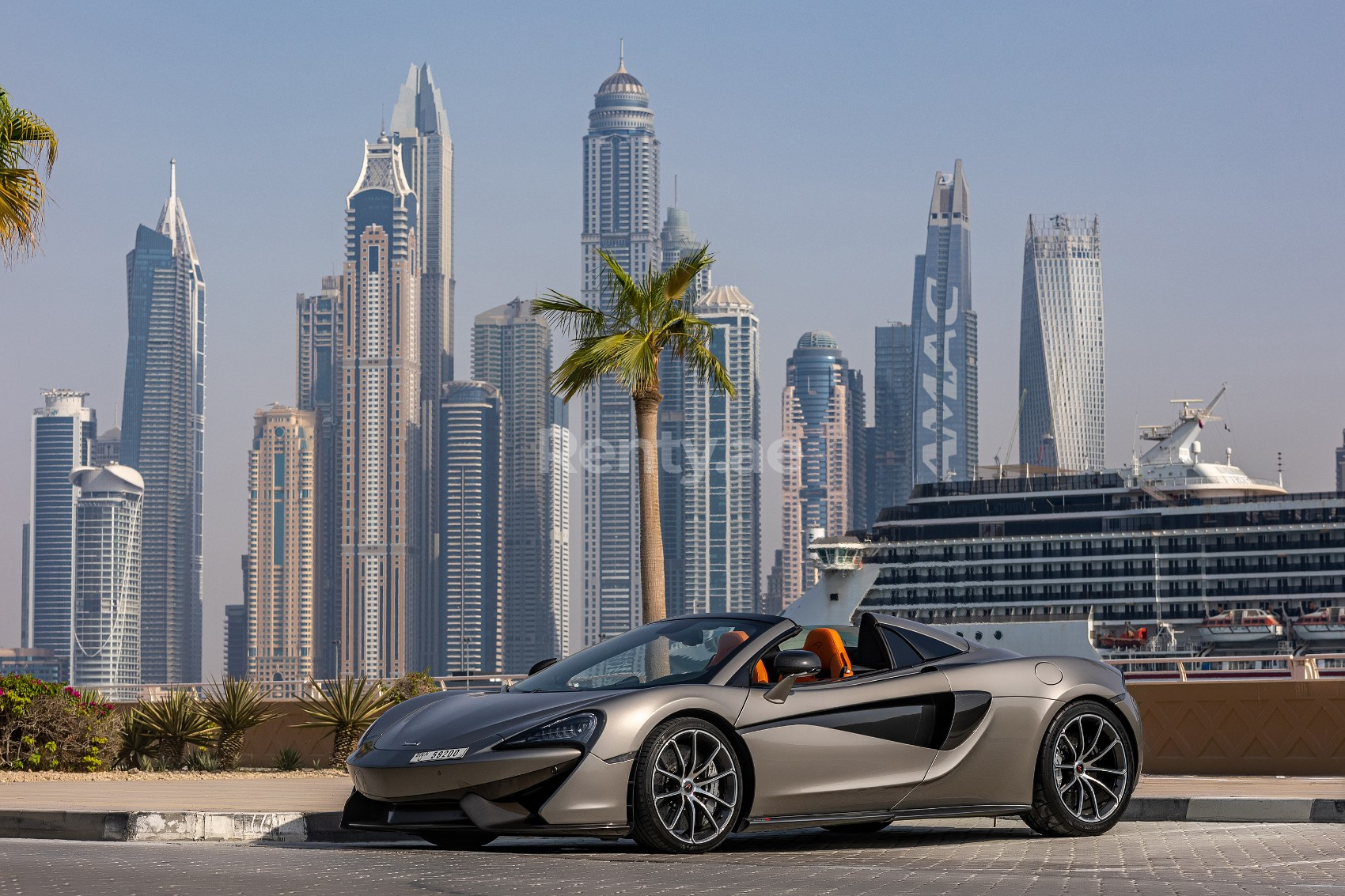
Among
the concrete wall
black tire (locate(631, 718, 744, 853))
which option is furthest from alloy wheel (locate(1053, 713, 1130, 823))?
the concrete wall

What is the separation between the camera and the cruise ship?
67125mm

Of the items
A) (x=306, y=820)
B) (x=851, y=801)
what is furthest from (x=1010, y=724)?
(x=306, y=820)

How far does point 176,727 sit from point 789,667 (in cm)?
1057

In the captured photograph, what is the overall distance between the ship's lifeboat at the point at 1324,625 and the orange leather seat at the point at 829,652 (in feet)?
205

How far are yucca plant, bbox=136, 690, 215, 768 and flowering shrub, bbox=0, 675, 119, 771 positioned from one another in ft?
1.94

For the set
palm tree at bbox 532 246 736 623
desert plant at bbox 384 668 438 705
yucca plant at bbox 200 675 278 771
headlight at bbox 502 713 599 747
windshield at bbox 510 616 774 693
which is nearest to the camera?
headlight at bbox 502 713 599 747

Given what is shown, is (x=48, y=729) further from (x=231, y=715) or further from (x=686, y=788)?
(x=686, y=788)

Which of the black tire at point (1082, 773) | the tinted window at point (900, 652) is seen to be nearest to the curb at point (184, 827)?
the black tire at point (1082, 773)

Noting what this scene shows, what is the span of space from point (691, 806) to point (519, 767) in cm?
87

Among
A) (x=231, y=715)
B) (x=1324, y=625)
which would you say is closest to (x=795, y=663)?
(x=231, y=715)

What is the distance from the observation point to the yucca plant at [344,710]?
1639 cm

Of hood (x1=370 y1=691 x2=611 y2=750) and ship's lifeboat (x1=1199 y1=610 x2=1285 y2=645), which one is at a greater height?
hood (x1=370 y1=691 x2=611 y2=750)

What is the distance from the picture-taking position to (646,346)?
73.6 ft

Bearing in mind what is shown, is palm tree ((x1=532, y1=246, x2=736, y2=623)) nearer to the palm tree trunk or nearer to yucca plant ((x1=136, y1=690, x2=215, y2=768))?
the palm tree trunk
